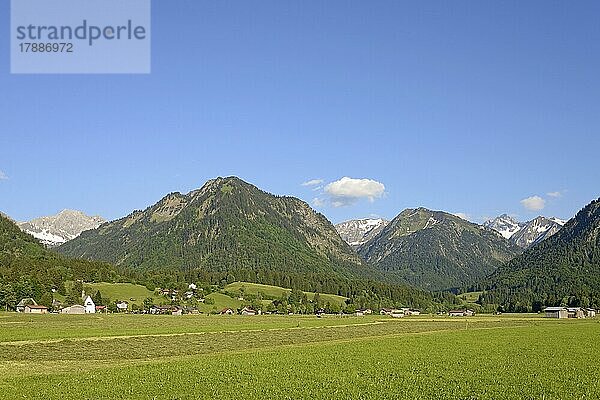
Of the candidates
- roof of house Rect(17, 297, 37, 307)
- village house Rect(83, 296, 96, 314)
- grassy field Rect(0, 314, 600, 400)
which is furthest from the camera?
village house Rect(83, 296, 96, 314)

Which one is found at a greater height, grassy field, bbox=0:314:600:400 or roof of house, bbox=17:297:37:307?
roof of house, bbox=17:297:37:307

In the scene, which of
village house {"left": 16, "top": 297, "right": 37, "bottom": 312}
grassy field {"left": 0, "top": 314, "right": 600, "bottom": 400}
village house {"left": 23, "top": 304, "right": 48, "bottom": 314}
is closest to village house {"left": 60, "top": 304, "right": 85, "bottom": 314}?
village house {"left": 23, "top": 304, "right": 48, "bottom": 314}

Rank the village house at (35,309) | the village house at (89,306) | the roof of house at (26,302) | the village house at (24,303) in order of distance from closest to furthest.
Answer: the village house at (35,309) → the village house at (24,303) → the roof of house at (26,302) → the village house at (89,306)

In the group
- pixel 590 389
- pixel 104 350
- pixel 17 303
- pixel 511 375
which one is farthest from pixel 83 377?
pixel 17 303

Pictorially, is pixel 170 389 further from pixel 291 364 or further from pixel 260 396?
pixel 291 364

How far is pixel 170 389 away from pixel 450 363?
22.4m

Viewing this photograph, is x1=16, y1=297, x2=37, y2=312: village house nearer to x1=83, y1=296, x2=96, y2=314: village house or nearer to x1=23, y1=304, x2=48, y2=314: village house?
x1=23, y1=304, x2=48, y2=314: village house

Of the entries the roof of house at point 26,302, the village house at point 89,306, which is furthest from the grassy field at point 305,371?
the village house at point 89,306

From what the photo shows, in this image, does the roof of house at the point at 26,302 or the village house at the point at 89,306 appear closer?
the roof of house at the point at 26,302

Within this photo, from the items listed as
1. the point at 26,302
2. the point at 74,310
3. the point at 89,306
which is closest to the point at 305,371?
the point at 74,310

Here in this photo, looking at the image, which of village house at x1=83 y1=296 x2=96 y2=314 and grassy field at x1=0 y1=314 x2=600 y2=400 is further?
village house at x1=83 y1=296 x2=96 y2=314

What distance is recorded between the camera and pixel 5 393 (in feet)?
115

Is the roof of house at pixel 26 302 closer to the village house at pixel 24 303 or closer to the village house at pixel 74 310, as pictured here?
the village house at pixel 24 303

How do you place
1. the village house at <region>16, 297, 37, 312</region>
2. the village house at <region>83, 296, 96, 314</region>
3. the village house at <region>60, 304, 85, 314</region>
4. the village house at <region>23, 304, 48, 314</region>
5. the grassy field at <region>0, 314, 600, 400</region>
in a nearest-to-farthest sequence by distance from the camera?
the grassy field at <region>0, 314, 600, 400</region> → the village house at <region>23, 304, 48, 314</region> → the village house at <region>16, 297, 37, 312</region> → the village house at <region>60, 304, 85, 314</region> → the village house at <region>83, 296, 96, 314</region>
